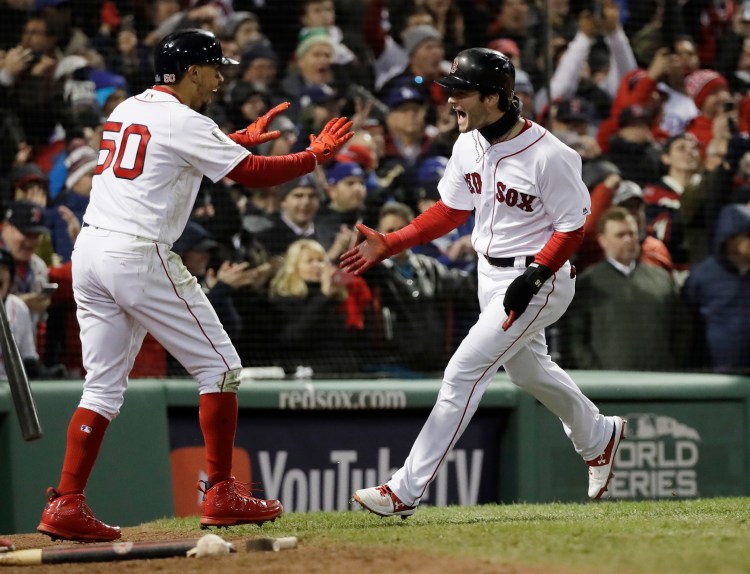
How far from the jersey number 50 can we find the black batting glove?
4.97ft

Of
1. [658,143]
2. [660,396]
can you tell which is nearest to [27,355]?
[660,396]

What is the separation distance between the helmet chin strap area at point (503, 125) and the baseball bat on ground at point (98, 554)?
1956 mm

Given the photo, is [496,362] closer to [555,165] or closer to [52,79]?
[555,165]

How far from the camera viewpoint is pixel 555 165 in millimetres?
5023

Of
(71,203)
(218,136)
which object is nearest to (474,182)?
(218,136)

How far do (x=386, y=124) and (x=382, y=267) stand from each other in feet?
6.40

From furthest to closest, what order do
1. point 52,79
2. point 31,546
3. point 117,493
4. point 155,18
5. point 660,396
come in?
point 155,18 < point 52,79 < point 660,396 < point 117,493 < point 31,546

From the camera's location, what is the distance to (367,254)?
5344 mm

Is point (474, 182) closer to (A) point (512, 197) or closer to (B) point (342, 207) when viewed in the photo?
(A) point (512, 197)

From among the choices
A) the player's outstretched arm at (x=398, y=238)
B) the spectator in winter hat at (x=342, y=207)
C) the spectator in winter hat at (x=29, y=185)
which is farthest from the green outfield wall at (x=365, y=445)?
the player's outstretched arm at (x=398, y=238)

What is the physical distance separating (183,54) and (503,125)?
1312mm

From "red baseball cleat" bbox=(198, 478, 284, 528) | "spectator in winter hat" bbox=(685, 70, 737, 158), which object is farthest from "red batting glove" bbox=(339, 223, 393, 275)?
"spectator in winter hat" bbox=(685, 70, 737, 158)

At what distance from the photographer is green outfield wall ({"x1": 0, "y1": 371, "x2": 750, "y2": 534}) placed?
7051 millimetres

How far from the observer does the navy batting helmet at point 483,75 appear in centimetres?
→ 507
